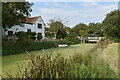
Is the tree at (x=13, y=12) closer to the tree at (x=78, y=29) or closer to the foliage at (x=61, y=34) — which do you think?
the foliage at (x=61, y=34)

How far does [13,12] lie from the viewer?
1081 centimetres

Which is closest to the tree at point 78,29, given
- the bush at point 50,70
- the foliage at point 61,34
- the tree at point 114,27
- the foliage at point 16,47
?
the foliage at point 61,34

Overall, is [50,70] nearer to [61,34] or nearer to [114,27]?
[114,27]

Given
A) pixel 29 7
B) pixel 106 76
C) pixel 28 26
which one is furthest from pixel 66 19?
pixel 106 76

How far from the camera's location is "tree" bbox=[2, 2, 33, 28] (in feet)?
32.7

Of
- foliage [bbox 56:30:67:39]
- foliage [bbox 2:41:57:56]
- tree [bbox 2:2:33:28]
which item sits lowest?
foliage [bbox 2:41:57:56]

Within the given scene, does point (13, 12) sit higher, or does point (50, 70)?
point (13, 12)

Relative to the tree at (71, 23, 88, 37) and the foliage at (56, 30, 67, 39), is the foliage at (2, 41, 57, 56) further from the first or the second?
the tree at (71, 23, 88, 37)

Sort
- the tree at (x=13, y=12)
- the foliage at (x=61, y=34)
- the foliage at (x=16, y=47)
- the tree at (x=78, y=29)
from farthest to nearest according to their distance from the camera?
1. the tree at (x=78, y=29)
2. the foliage at (x=61, y=34)
3. the foliage at (x=16, y=47)
4. the tree at (x=13, y=12)

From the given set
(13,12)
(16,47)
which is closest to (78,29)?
(16,47)

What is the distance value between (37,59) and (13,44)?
9611 millimetres

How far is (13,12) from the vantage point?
35.5ft

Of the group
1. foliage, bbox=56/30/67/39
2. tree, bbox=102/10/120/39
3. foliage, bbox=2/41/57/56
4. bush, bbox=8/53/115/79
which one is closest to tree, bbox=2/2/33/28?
foliage, bbox=2/41/57/56

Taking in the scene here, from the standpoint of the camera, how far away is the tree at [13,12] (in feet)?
32.7
